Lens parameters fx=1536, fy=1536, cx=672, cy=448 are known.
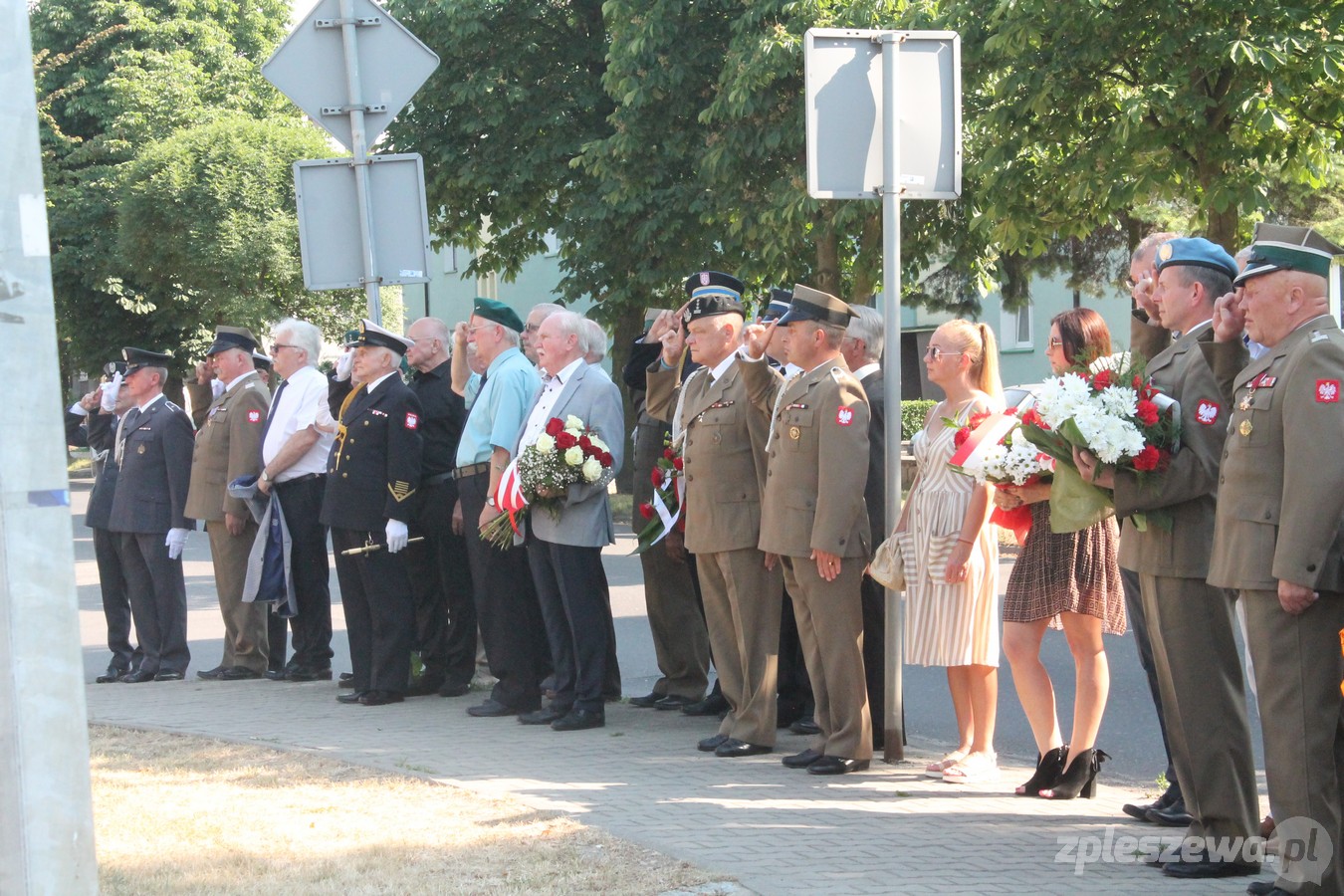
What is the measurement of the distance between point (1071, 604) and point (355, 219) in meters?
4.63

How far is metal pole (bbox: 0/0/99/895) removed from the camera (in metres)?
3.58

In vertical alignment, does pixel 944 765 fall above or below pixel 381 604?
below

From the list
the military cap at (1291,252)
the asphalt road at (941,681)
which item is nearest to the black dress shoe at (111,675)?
the asphalt road at (941,681)

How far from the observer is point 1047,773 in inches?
259

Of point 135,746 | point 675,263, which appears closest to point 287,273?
point 675,263

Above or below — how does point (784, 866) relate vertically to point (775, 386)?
below

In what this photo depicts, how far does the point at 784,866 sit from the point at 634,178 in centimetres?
1687

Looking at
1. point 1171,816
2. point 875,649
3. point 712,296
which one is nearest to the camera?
point 1171,816

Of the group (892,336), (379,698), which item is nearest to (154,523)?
(379,698)

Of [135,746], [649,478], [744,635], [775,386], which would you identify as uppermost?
[775,386]

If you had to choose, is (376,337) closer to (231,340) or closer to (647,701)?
(231,340)

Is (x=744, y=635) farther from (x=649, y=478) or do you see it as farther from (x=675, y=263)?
(x=675, y=263)

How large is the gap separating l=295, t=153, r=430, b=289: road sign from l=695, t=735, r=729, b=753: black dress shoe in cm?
304

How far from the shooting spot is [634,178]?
21.4 metres
